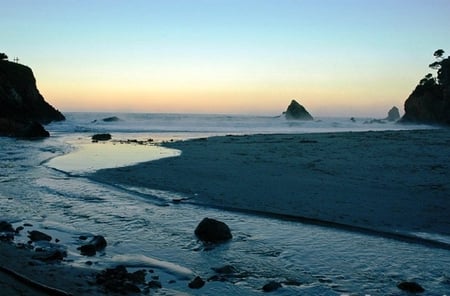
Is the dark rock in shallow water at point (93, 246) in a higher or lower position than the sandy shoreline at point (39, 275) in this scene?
lower

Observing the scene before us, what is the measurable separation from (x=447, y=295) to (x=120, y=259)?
440 centimetres

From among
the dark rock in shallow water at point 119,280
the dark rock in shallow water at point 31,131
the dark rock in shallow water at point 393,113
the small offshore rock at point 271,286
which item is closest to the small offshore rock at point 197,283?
the dark rock in shallow water at point 119,280

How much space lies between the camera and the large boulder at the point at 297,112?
5094 inches

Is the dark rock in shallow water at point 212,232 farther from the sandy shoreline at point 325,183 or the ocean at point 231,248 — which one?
the sandy shoreline at point 325,183

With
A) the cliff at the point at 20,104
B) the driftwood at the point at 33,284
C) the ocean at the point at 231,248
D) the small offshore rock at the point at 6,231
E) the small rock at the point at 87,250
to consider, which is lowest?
the ocean at the point at 231,248

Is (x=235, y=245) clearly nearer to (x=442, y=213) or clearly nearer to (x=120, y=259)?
(x=120, y=259)

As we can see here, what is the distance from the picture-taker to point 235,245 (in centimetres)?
717

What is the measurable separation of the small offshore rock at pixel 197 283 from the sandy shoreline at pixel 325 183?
4.15 meters

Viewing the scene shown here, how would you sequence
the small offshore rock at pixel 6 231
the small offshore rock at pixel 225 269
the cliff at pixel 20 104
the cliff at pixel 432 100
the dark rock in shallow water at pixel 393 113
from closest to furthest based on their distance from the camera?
the small offshore rock at pixel 225 269 < the small offshore rock at pixel 6 231 < the cliff at pixel 20 104 < the cliff at pixel 432 100 < the dark rock in shallow water at pixel 393 113

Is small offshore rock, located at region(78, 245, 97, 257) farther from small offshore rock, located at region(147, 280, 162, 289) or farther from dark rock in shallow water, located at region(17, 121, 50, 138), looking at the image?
dark rock in shallow water, located at region(17, 121, 50, 138)

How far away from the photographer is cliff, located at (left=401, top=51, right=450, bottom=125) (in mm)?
71125

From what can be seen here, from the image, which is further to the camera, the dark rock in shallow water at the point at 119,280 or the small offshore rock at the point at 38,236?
the small offshore rock at the point at 38,236

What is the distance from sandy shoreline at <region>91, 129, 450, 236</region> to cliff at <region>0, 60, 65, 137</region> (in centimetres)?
2616

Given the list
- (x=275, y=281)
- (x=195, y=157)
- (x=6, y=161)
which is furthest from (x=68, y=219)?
(x=6, y=161)
